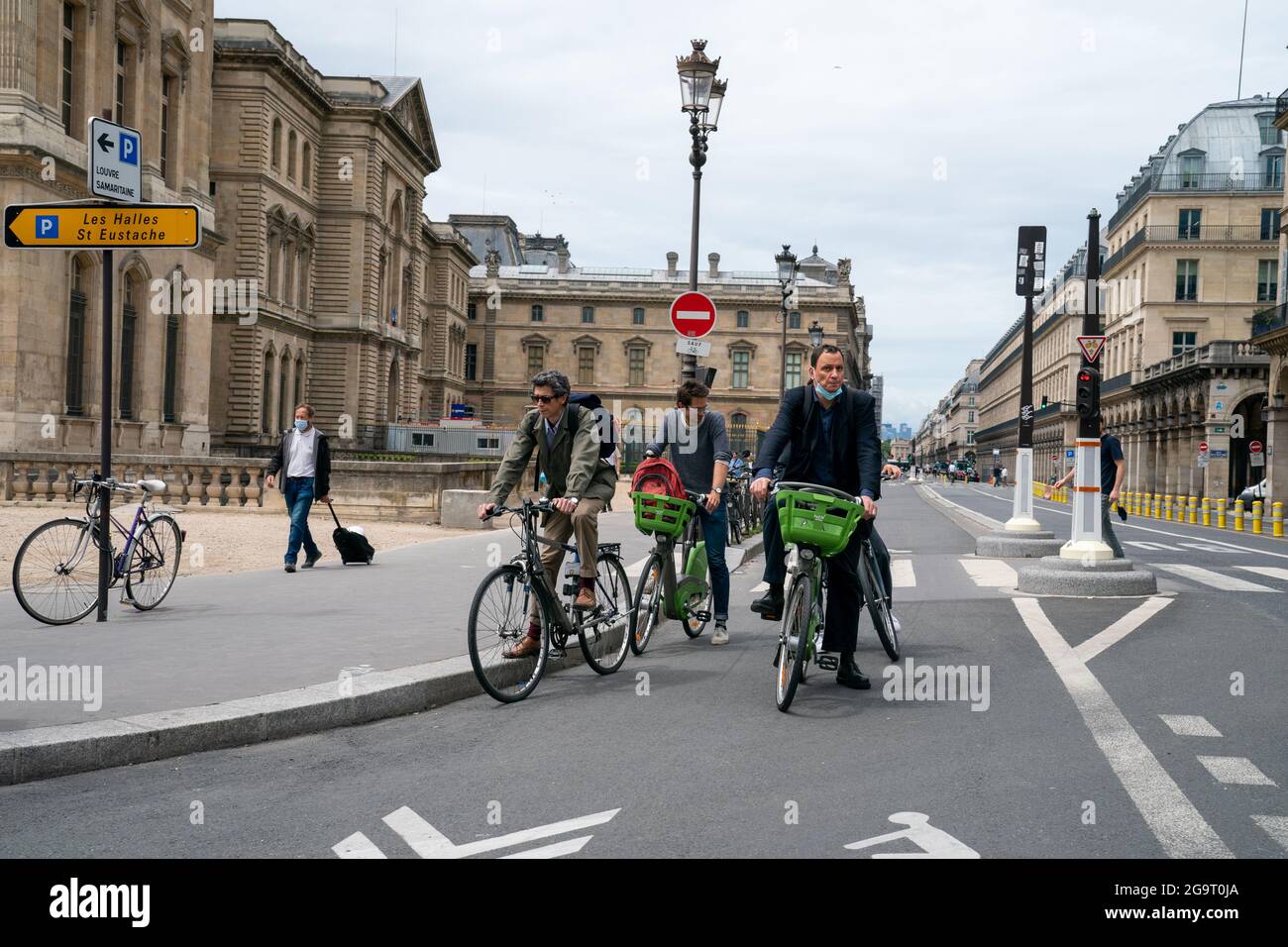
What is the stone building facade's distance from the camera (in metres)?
28.8

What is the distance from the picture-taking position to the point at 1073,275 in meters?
110

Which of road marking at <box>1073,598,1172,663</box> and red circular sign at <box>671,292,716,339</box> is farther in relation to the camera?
red circular sign at <box>671,292,716,339</box>

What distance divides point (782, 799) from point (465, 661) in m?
3.08

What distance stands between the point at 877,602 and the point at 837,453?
4.98ft

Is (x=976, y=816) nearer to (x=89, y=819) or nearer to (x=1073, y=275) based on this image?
(x=89, y=819)

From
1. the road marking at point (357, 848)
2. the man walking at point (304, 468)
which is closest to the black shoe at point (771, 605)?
the road marking at point (357, 848)

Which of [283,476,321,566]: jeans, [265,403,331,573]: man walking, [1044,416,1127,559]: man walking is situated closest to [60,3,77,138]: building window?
[265,403,331,573]: man walking

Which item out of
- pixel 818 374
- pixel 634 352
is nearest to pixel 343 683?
pixel 818 374

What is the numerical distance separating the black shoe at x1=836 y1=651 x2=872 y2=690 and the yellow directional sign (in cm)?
536

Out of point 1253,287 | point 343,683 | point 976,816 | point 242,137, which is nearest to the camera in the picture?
point 976,816

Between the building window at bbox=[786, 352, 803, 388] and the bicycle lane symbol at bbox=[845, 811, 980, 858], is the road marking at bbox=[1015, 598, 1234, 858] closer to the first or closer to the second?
the bicycle lane symbol at bbox=[845, 811, 980, 858]

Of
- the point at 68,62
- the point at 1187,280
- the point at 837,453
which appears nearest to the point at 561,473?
the point at 837,453

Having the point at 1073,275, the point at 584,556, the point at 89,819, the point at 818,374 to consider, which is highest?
the point at 1073,275

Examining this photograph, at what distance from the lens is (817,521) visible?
6797 millimetres
